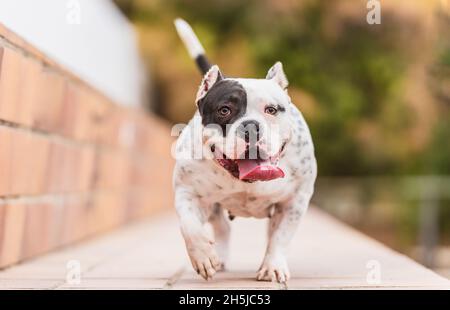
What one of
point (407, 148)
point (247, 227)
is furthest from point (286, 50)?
point (247, 227)

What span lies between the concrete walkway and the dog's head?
479mm

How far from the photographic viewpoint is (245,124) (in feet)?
11.4

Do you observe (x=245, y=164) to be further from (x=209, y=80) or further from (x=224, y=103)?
(x=209, y=80)

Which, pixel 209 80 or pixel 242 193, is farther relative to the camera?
pixel 242 193

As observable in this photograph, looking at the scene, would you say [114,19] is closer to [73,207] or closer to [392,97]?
[73,207]

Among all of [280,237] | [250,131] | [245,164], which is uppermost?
[250,131]

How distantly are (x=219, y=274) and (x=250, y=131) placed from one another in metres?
0.94

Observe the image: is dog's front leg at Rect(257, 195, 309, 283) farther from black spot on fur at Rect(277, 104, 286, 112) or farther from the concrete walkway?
black spot on fur at Rect(277, 104, 286, 112)

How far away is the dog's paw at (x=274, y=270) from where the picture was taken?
373 centimetres

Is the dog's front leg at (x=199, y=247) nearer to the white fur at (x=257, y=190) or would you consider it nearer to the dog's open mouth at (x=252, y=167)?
the white fur at (x=257, y=190)

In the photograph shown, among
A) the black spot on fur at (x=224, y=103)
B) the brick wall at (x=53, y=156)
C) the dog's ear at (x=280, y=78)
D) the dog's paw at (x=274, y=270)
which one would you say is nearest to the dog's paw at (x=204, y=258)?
the dog's paw at (x=274, y=270)

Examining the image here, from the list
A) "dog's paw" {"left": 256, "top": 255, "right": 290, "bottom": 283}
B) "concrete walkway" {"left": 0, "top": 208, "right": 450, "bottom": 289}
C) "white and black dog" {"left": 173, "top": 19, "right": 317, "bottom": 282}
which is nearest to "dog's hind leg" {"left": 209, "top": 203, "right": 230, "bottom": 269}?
"concrete walkway" {"left": 0, "top": 208, "right": 450, "bottom": 289}

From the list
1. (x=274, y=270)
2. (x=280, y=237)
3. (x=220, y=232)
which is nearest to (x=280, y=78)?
(x=280, y=237)

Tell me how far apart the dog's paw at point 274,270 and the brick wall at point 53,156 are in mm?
1232
